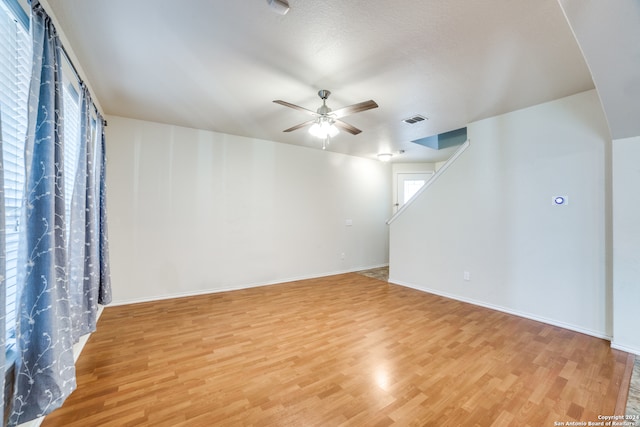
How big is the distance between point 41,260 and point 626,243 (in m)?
4.53

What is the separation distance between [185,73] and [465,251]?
4223 millimetres

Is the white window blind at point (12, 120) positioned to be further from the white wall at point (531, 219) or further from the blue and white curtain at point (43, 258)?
the white wall at point (531, 219)

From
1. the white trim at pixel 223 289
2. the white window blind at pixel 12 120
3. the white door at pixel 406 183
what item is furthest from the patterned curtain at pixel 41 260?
the white door at pixel 406 183

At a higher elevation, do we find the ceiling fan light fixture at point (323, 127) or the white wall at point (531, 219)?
the ceiling fan light fixture at point (323, 127)

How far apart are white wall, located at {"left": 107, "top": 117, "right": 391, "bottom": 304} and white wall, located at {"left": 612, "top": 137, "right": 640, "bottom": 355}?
4013 mm

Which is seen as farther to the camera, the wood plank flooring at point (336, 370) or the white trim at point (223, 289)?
the white trim at point (223, 289)

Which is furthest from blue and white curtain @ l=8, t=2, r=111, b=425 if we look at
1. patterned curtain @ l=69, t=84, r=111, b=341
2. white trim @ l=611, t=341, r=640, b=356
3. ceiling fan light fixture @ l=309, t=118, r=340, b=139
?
white trim @ l=611, t=341, r=640, b=356

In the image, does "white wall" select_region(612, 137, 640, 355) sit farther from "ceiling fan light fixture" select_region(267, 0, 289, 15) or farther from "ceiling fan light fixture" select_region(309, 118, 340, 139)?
"ceiling fan light fixture" select_region(267, 0, 289, 15)

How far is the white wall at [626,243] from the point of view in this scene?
7.68 ft

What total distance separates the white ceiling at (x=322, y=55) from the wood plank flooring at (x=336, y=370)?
8.71 ft

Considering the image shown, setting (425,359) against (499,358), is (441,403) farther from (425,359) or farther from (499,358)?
(499,358)

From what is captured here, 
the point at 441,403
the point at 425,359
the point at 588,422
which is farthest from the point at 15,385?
the point at 588,422

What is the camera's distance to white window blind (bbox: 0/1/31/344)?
4.17 ft

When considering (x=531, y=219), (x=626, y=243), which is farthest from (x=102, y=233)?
(x=626, y=243)
